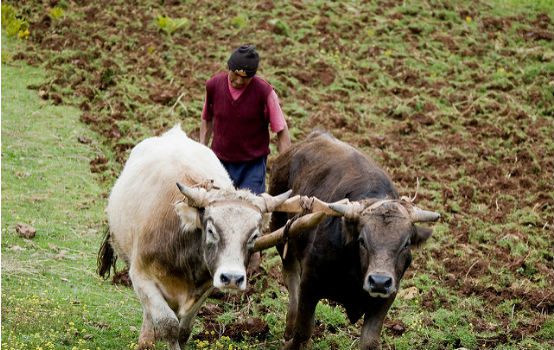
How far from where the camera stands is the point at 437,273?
29.3 ft

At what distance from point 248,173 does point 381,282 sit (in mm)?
2672

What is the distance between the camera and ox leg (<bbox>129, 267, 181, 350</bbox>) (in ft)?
19.3

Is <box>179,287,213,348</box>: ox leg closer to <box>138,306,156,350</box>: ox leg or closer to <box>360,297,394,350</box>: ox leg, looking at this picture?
<box>138,306,156,350</box>: ox leg

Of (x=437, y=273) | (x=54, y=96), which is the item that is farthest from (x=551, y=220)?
(x=54, y=96)

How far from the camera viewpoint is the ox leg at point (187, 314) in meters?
6.21

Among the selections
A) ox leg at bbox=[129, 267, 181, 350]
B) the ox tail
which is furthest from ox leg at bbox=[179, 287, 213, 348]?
the ox tail

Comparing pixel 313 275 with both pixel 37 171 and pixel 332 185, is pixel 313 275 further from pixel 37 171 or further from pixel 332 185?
pixel 37 171

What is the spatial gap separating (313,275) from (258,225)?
1.01 meters

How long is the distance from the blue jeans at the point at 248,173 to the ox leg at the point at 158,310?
1.96 meters

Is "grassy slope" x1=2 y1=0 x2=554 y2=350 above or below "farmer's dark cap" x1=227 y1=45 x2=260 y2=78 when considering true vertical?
below

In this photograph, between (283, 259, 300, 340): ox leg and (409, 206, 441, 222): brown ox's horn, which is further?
(283, 259, 300, 340): ox leg

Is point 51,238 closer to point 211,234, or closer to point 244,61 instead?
point 244,61

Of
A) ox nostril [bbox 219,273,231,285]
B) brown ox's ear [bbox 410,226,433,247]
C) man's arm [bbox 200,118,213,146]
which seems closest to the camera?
ox nostril [bbox 219,273,231,285]

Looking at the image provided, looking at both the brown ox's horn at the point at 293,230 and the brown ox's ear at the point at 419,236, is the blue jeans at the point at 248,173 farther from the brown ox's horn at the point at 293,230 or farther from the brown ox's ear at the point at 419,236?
the brown ox's ear at the point at 419,236
